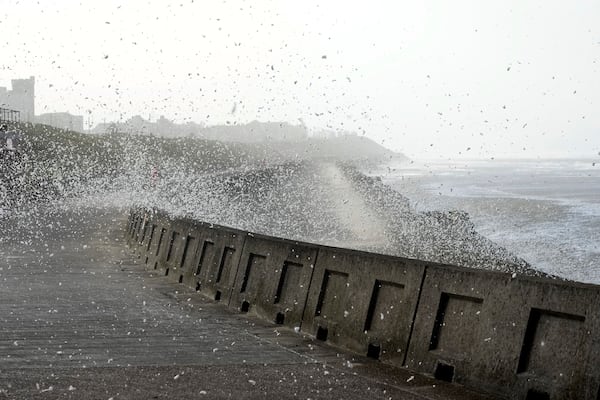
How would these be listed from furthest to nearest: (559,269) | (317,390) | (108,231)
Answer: (559,269), (108,231), (317,390)

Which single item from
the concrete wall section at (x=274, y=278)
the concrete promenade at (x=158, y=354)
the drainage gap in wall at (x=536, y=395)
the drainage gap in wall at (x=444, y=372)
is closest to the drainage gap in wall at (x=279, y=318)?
the concrete wall section at (x=274, y=278)

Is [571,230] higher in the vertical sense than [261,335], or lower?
higher

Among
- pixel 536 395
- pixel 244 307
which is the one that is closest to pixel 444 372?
pixel 536 395

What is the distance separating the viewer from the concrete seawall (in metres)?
6.73

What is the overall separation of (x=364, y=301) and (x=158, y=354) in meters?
2.04

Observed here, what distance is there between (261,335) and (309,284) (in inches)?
30.0

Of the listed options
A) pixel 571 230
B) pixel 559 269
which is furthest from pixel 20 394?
pixel 571 230

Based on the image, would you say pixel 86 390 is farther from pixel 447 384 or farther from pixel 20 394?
pixel 447 384

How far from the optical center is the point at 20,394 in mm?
6719

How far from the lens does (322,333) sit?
10.0 m

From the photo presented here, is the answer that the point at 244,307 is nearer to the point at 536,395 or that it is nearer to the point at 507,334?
the point at 507,334

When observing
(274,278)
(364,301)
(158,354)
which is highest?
(364,301)

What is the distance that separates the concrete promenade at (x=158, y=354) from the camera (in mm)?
7164

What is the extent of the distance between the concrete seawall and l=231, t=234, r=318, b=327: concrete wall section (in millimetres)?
14
